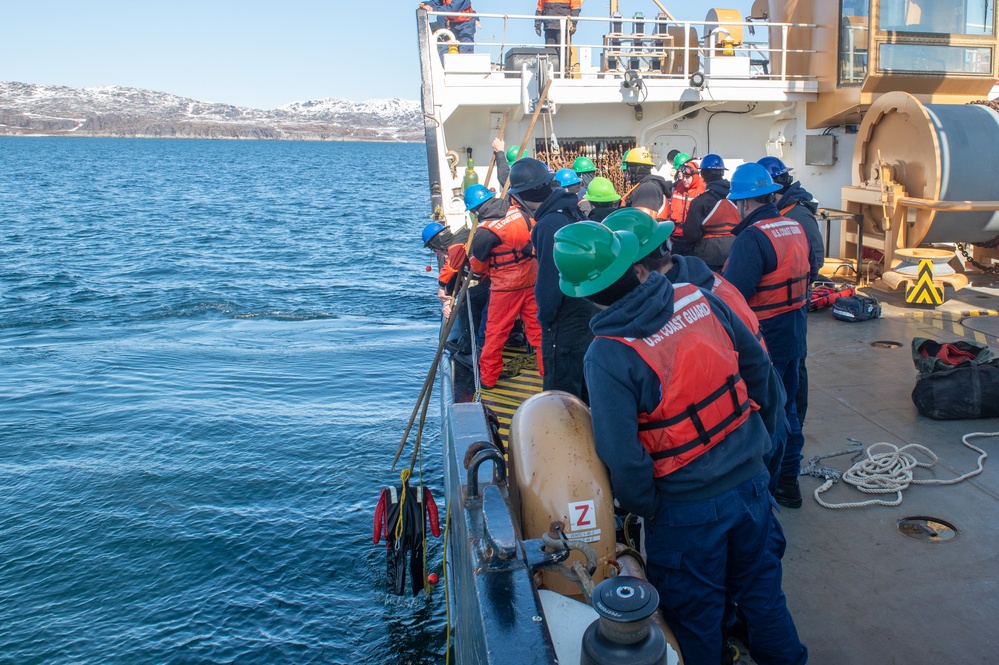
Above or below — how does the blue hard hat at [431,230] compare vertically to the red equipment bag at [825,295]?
above

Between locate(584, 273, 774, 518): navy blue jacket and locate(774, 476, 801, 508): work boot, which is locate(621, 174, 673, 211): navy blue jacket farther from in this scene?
locate(584, 273, 774, 518): navy blue jacket

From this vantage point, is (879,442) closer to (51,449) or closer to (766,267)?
(766,267)

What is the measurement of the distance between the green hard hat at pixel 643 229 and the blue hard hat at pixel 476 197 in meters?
2.98

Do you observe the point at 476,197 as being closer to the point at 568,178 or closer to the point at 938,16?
the point at 568,178

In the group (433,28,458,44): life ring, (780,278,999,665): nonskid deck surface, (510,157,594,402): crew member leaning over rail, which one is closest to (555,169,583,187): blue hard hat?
(510,157,594,402): crew member leaning over rail

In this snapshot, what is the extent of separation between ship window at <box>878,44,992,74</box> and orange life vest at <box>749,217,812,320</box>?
708 centimetres

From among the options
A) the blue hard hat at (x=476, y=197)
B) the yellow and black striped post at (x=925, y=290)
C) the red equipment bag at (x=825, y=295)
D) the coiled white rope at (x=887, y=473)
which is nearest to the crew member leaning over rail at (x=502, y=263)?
the blue hard hat at (x=476, y=197)

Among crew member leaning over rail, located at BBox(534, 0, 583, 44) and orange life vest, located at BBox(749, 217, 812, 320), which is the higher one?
crew member leaning over rail, located at BBox(534, 0, 583, 44)

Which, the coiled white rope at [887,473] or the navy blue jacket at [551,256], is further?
the navy blue jacket at [551,256]

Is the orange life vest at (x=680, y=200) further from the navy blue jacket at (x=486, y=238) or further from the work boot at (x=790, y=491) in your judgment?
the work boot at (x=790, y=491)

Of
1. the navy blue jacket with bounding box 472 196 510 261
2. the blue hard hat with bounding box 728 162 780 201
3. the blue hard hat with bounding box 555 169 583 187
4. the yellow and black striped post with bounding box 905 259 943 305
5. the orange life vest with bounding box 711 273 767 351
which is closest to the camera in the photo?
the orange life vest with bounding box 711 273 767 351

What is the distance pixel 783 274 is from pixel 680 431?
2.01 metres

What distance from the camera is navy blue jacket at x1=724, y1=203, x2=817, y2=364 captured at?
4160mm

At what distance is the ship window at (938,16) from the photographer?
985cm
